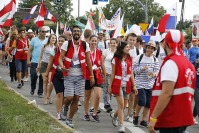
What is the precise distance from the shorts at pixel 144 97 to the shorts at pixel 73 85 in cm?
135

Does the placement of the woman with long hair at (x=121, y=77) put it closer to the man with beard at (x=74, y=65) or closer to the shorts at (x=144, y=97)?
the shorts at (x=144, y=97)

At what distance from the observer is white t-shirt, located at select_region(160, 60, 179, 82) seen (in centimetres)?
541

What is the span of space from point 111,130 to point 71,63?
4.68ft

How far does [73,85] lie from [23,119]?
1039 millimetres

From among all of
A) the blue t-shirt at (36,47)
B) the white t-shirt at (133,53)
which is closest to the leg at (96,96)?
the white t-shirt at (133,53)

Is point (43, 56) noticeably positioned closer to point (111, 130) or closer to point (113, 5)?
point (111, 130)

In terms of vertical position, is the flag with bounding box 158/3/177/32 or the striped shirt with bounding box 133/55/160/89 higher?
the flag with bounding box 158/3/177/32

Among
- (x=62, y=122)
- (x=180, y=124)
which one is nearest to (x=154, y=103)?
(x=180, y=124)

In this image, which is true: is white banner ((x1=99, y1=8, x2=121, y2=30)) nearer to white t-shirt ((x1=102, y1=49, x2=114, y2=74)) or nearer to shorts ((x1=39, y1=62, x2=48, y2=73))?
shorts ((x1=39, y1=62, x2=48, y2=73))

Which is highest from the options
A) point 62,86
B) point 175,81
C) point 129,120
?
point 175,81

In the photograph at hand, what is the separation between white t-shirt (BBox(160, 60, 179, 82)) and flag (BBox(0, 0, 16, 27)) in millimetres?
13961

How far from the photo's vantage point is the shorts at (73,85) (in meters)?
9.44

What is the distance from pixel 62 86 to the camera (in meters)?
10.5

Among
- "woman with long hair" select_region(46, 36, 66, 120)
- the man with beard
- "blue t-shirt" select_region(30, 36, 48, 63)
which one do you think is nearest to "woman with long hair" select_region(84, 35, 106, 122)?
"woman with long hair" select_region(46, 36, 66, 120)
